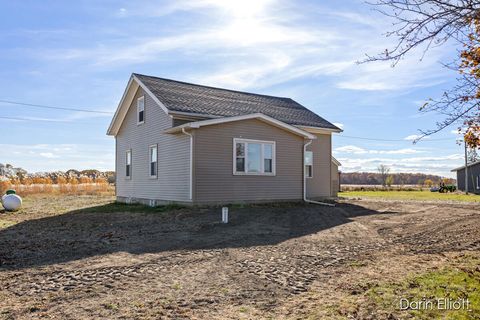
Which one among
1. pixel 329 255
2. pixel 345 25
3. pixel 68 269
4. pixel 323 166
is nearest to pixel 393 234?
pixel 329 255

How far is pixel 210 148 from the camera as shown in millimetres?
15531

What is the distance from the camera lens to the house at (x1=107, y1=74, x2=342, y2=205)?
51.0 ft

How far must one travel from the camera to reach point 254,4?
7902 millimetres

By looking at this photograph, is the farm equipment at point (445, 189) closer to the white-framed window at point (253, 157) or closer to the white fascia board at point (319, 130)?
the white fascia board at point (319, 130)

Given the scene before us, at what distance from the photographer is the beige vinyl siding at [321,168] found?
20.9m

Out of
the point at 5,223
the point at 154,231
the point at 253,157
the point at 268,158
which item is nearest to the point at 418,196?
the point at 268,158

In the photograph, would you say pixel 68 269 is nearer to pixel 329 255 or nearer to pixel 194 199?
pixel 329 255

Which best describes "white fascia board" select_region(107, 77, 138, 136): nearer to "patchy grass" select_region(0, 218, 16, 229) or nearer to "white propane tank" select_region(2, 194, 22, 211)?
"white propane tank" select_region(2, 194, 22, 211)

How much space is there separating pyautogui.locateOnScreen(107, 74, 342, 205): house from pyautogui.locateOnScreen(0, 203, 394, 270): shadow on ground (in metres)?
1.34

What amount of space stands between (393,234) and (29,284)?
789 cm

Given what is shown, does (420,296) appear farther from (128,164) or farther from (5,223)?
(128,164)

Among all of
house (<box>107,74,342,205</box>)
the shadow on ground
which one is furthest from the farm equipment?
the shadow on ground

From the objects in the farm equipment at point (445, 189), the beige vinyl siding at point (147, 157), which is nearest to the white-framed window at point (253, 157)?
the beige vinyl siding at point (147, 157)

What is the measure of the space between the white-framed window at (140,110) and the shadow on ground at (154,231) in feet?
17.2
